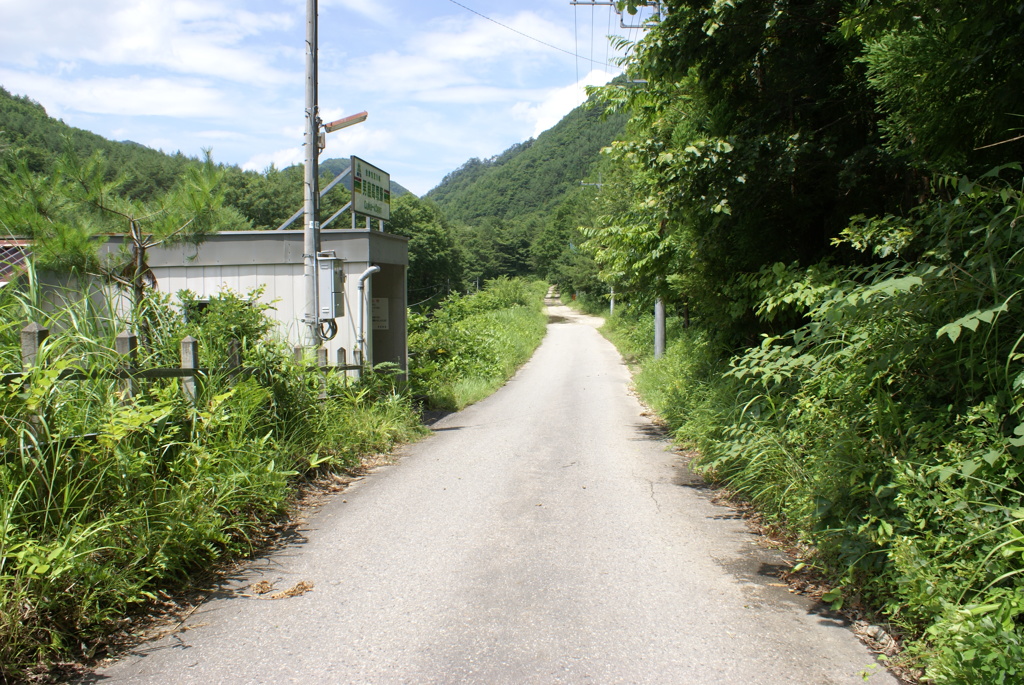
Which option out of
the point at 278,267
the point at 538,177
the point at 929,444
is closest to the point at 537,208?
the point at 538,177

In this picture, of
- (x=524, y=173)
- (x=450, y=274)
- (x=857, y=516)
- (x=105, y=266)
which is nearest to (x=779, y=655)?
(x=857, y=516)

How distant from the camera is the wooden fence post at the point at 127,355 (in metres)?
4.91

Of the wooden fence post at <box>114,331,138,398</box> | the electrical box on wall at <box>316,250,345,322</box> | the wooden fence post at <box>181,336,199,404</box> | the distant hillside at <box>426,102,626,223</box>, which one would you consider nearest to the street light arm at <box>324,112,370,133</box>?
the electrical box on wall at <box>316,250,345,322</box>

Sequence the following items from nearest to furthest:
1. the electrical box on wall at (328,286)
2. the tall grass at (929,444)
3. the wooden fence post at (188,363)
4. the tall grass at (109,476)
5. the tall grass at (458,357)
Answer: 1. the tall grass at (929,444)
2. the tall grass at (109,476)
3. the wooden fence post at (188,363)
4. the electrical box on wall at (328,286)
5. the tall grass at (458,357)

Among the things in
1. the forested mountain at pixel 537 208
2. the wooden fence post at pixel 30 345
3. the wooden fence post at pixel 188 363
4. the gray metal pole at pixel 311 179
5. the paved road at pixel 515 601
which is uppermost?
the forested mountain at pixel 537 208

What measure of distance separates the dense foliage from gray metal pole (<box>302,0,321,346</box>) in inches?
148

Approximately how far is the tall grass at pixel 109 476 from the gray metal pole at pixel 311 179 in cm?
205

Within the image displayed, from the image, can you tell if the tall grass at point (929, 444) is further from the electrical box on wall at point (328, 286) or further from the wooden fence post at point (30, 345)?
the electrical box on wall at point (328, 286)

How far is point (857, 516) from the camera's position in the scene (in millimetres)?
4336

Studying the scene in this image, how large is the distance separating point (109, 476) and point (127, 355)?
3.50 ft

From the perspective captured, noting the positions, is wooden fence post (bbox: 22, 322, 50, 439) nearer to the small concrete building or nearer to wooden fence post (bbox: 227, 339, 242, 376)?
wooden fence post (bbox: 227, 339, 242, 376)

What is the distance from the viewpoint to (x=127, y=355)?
4.92 meters

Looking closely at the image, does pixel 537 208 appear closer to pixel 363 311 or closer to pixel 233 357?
pixel 363 311

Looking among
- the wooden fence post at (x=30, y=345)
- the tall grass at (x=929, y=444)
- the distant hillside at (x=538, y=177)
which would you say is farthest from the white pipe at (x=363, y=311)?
the distant hillside at (x=538, y=177)
